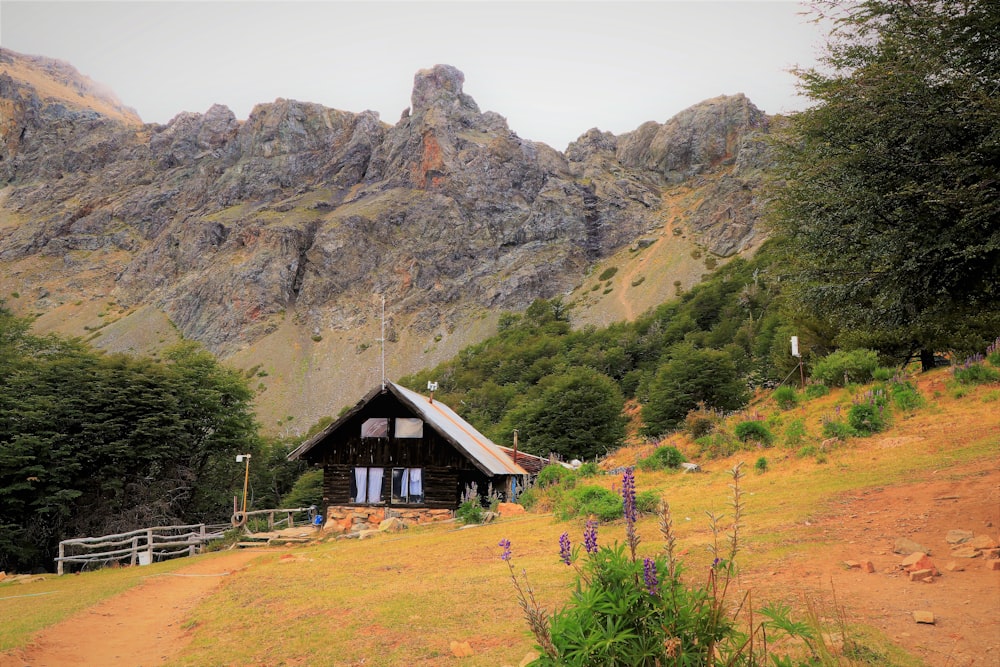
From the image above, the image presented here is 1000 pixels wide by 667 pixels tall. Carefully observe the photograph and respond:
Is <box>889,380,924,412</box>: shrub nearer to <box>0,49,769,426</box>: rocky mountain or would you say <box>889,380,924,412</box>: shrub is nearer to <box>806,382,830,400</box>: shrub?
Result: <box>806,382,830,400</box>: shrub

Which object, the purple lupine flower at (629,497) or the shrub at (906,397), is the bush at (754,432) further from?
the purple lupine flower at (629,497)

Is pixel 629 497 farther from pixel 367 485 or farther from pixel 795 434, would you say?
pixel 367 485

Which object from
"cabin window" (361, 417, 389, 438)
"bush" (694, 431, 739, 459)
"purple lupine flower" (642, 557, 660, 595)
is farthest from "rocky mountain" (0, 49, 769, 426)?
"purple lupine flower" (642, 557, 660, 595)

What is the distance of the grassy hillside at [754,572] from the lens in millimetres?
5738

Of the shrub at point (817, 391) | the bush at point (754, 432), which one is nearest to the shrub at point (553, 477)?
the bush at point (754, 432)

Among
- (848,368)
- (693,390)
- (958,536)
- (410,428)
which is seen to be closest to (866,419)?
(848,368)

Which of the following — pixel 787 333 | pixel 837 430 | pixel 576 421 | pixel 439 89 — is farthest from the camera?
pixel 439 89

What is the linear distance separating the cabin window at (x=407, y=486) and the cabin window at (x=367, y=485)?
66 cm

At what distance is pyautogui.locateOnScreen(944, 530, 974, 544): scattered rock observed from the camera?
6961 millimetres

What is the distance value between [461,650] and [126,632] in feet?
26.1

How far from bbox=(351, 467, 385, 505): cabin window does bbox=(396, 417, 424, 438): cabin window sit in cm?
179

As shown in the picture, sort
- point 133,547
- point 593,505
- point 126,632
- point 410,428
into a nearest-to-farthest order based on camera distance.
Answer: point 126,632
point 593,505
point 133,547
point 410,428

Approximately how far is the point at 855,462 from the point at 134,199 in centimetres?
15409

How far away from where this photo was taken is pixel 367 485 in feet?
80.3
